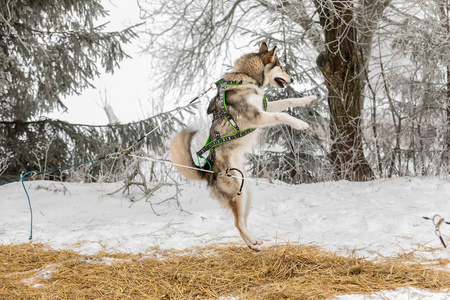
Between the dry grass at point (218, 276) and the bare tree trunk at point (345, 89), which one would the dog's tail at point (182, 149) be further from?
the bare tree trunk at point (345, 89)

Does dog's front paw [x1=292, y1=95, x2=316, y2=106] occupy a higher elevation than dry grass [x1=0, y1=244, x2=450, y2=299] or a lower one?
higher

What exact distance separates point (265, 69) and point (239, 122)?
13.8 inches

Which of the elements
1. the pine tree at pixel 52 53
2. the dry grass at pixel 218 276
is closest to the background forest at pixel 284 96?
the pine tree at pixel 52 53

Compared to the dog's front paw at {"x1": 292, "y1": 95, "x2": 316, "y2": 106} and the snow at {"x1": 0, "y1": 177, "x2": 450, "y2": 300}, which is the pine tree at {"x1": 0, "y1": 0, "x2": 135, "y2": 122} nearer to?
the snow at {"x1": 0, "y1": 177, "x2": 450, "y2": 300}

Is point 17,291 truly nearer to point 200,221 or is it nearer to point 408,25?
point 200,221

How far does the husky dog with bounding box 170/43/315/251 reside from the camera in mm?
2398

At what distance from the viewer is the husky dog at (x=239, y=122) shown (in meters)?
2.40

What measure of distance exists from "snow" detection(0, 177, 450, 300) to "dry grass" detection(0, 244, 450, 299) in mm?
432

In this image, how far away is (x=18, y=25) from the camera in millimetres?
7160

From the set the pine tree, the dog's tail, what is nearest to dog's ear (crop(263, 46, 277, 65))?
the dog's tail

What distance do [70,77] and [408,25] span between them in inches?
235

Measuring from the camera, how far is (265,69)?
2449 mm

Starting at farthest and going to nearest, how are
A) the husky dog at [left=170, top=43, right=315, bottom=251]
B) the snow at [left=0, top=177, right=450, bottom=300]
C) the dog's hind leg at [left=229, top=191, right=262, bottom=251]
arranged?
the snow at [left=0, top=177, right=450, bottom=300] < the dog's hind leg at [left=229, top=191, right=262, bottom=251] < the husky dog at [left=170, top=43, right=315, bottom=251]

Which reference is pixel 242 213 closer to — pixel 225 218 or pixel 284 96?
pixel 225 218
